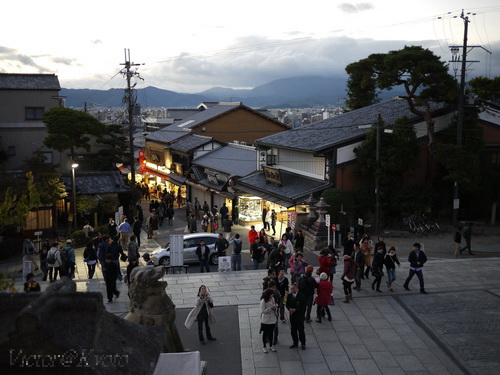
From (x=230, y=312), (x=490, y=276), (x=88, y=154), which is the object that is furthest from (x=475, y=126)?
(x=88, y=154)

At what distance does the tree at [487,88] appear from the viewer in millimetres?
33656

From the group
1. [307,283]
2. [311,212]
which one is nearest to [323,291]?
[307,283]

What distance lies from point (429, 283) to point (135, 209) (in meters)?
21.7

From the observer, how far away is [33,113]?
3778 cm

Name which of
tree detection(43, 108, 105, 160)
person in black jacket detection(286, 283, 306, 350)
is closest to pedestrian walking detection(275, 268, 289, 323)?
person in black jacket detection(286, 283, 306, 350)

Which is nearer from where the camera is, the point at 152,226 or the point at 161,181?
the point at 152,226

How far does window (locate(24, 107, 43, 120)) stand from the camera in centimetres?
3753

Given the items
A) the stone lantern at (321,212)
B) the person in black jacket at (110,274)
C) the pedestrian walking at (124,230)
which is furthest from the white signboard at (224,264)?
A: the pedestrian walking at (124,230)

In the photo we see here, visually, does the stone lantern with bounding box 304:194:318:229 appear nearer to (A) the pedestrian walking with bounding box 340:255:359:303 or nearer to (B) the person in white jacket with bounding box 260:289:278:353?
(A) the pedestrian walking with bounding box 340:255:359:303

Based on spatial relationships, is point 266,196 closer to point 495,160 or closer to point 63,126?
point 495,160

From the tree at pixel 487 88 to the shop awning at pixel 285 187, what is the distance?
48.4 ft

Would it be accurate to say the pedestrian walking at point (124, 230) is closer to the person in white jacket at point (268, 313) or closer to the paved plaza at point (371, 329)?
the paved plaza at point (371, 329)

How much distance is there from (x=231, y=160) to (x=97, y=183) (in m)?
10.9

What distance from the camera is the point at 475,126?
2767 cm
